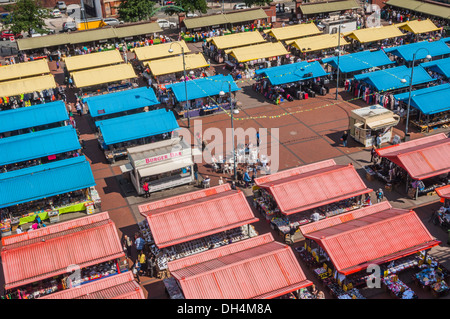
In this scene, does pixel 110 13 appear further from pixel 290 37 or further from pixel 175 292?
pixel 175 292

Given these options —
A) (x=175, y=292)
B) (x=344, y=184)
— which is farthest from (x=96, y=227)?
(x=344, y=184)

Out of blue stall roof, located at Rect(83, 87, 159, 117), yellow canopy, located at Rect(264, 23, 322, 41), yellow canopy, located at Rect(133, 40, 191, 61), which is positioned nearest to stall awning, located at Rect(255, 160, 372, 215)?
blue stall roof, located at Rect(83, 87, 159, 117)

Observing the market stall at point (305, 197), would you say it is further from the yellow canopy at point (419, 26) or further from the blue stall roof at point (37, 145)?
the yellow canopy at point (419, 26)

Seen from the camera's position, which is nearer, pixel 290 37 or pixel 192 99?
pixel 192 99

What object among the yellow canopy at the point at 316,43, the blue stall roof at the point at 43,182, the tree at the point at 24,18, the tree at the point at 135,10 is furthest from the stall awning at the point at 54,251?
the tree at the point at 135,10

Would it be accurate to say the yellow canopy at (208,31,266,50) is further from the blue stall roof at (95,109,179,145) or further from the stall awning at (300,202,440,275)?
the stall awning at (300,202,440,275)
